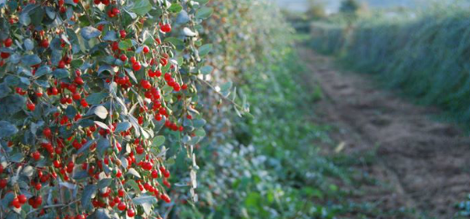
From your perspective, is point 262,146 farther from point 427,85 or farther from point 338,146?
point 427,85

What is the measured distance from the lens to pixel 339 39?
73.9 feet

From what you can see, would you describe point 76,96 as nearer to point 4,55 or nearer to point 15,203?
point 4,55

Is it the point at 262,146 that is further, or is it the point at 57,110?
the point at 262,146

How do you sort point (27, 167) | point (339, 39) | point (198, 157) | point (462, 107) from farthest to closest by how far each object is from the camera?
1. point (339, 39)
2. point (462, 107)
3. point (198, 157)
4. point (27, 167)

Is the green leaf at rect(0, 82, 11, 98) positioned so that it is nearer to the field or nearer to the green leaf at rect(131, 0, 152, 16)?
the field

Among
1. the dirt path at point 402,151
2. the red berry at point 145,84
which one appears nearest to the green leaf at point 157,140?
the red berry at point 145,84

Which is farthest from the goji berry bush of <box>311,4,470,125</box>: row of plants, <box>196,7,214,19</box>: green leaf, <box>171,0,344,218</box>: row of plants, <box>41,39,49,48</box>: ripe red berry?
<box>311,4,470,125</box>: row of plants

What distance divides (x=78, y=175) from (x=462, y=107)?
604 cm

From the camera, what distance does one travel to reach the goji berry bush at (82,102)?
1.44 metres

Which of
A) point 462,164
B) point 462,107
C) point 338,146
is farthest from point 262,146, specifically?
point 462,107

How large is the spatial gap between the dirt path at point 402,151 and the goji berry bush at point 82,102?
3.20m

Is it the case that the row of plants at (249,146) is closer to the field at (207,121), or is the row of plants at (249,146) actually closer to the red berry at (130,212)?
the field at (207,121)

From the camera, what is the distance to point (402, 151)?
6180 millimetres

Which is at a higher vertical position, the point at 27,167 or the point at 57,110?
the point at 57,110
